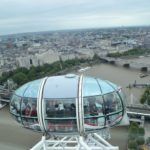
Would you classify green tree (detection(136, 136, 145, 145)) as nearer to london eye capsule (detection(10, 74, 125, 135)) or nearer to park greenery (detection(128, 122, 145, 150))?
park greenery (detection(128, 122, 145, 150))

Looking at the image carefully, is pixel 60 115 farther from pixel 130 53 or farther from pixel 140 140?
pixel 130 53

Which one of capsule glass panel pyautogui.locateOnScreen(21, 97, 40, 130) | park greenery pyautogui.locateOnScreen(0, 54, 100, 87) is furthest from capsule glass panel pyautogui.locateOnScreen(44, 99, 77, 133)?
park greenery pyautogui.locateOnScreen(0, 54, 100, 87)

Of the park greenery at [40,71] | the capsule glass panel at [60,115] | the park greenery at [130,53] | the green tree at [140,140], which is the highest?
the capsule glass panel at [60,115]

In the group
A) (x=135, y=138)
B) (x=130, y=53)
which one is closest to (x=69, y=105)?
(x=135, y=138)

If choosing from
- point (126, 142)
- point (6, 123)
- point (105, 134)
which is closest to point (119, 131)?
point (126, 142)

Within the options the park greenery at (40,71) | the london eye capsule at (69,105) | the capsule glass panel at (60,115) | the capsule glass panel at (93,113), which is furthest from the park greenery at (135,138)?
the park greenery at (40,71)

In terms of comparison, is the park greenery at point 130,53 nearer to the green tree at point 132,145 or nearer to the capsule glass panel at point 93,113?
the green tree at point 132,145
